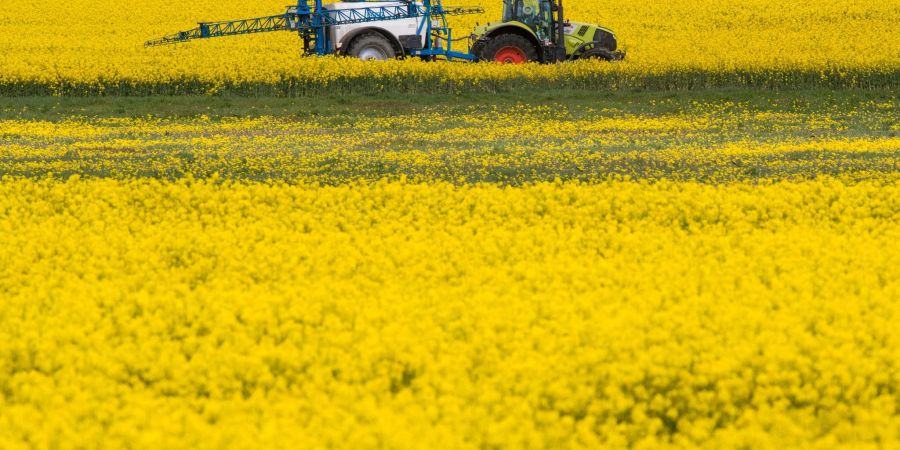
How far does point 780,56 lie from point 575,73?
19.2 ft

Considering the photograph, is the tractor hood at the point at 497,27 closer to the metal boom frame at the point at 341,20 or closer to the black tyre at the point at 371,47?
the metal boom frame at the point at 341,20

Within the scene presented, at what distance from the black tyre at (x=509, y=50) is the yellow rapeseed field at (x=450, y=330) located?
19.4 meters

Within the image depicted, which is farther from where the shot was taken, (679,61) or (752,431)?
(679,61)

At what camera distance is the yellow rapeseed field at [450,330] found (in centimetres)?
633

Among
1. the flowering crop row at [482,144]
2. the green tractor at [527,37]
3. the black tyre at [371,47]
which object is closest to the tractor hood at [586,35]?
the green tractor at [527,37]

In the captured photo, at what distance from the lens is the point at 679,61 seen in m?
31.0

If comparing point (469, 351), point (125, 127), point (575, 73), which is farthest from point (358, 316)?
point (575, 73)

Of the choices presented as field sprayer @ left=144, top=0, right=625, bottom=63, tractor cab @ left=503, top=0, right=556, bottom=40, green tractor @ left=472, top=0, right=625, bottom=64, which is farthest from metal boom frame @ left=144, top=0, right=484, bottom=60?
tractor cab @ left=503, top=0, right=556, bottom=40

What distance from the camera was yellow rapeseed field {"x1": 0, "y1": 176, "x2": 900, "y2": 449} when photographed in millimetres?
6328

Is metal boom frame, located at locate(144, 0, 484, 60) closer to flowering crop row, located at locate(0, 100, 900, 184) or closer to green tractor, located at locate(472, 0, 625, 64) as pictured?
green tractor, located at locate(472, 0, 625, 64)

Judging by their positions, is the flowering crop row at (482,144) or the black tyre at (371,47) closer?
the flowering crop row at (482,144)

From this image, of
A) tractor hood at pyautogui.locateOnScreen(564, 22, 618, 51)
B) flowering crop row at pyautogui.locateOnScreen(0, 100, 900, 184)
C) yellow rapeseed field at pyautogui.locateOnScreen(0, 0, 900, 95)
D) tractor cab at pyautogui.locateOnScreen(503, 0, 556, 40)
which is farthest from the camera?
tractor hood at pyautogui.locateOnScreen(564, 22, 618, 51)

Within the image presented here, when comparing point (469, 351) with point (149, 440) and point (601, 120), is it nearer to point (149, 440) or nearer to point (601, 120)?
point (149, 440)

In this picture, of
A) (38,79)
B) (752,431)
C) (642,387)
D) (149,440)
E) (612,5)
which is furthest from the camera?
(612,5)
